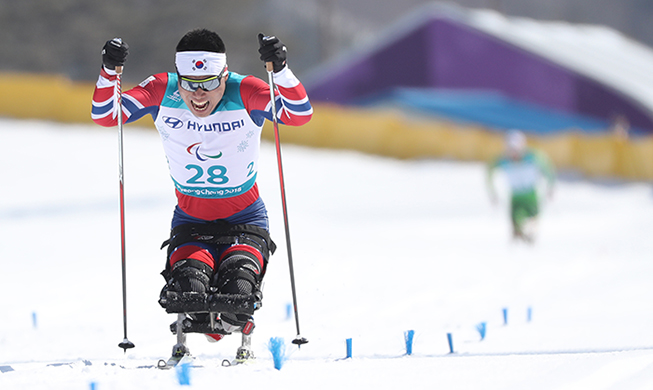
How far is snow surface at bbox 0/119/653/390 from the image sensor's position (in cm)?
389

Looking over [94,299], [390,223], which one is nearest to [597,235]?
[390,223]

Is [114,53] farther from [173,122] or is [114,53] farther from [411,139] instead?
[411,139]

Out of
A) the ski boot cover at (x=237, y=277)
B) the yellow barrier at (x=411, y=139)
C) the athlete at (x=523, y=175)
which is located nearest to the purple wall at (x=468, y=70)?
the yellow barrier at (x=411, y=139)

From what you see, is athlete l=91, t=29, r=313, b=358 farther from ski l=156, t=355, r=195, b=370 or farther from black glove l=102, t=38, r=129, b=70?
ski l=156, t=355, r=195, b=370

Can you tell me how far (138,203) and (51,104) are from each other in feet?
18.7

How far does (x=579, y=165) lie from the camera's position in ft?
67.4

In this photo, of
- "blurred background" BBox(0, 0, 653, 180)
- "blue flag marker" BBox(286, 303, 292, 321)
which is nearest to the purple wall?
"blurred background" BBox(0, 0, 653, 180)

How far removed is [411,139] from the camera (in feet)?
65.7

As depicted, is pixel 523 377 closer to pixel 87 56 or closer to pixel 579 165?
pixel 579 165

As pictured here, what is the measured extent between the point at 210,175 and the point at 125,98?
0.64 m

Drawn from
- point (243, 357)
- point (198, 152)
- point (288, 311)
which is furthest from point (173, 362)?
point (288, 311)

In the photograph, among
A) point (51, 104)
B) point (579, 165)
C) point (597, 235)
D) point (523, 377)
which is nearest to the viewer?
point (523, 377)

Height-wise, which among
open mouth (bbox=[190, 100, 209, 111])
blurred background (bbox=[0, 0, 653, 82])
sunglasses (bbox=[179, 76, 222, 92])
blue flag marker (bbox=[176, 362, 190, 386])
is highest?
blurred background (bbox=[0, 0, 653, 82])

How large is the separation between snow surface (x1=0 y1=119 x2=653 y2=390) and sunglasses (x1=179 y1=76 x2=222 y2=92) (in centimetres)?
144
